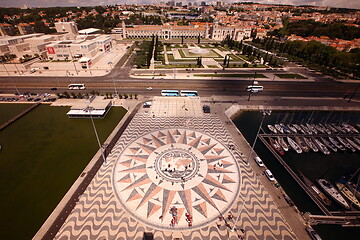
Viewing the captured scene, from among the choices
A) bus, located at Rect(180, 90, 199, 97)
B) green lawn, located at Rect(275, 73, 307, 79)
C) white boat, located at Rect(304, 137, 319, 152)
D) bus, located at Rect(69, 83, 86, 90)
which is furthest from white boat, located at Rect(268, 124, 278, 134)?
bus, located at Rect(69, 83, 86, 90)

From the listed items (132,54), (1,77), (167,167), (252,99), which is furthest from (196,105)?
(1,77)

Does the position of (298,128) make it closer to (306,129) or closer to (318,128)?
(306,129)

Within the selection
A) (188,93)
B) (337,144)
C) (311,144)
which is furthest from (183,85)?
(337,144)

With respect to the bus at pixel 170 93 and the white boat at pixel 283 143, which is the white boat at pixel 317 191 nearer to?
the white boat at pixel 283 143

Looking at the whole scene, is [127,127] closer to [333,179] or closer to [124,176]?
[124,176]

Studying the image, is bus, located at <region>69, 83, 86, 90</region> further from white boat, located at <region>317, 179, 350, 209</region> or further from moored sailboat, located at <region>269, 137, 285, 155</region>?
white boat, located at <region>317, 179, 350, 209</region>

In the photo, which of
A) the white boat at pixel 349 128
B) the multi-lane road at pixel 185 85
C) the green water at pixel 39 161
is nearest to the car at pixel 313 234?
the white boat at pixel 349 128
